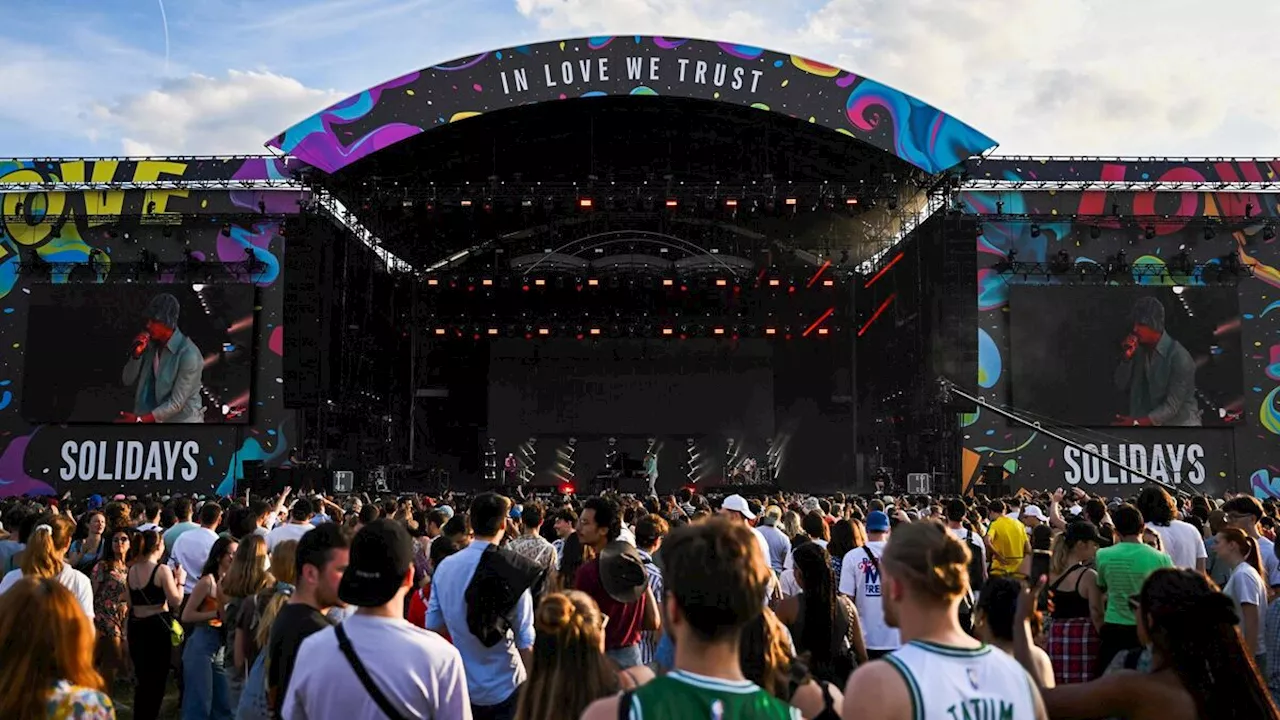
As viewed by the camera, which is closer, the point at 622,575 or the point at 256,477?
the point at 622,575

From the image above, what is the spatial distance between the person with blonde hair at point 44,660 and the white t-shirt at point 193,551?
484 centimetres

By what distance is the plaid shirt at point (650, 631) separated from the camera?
5.66 m

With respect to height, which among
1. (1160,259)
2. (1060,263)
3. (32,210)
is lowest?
(1060,263)

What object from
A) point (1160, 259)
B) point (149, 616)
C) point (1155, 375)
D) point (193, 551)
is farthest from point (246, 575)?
point (1160, 259)

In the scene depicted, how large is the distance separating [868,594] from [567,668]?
11.4 feet

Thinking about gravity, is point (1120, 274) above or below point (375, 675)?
above

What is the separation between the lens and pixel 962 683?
256cm

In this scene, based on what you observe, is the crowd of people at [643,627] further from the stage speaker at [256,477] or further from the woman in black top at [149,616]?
the stage speaker at [256,477]

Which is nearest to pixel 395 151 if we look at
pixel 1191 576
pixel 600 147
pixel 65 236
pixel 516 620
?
pixel 600 147

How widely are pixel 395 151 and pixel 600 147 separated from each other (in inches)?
194

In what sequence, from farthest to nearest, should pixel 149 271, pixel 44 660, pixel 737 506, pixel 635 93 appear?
1. pixel 149 271
2. pixel 635 93
3. pixel 737 506
4. pixel 44 660

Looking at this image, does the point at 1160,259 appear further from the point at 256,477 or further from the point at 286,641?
the point at 286,641

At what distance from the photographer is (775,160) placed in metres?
27.4

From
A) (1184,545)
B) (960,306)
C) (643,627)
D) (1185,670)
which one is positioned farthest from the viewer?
(960,306)
